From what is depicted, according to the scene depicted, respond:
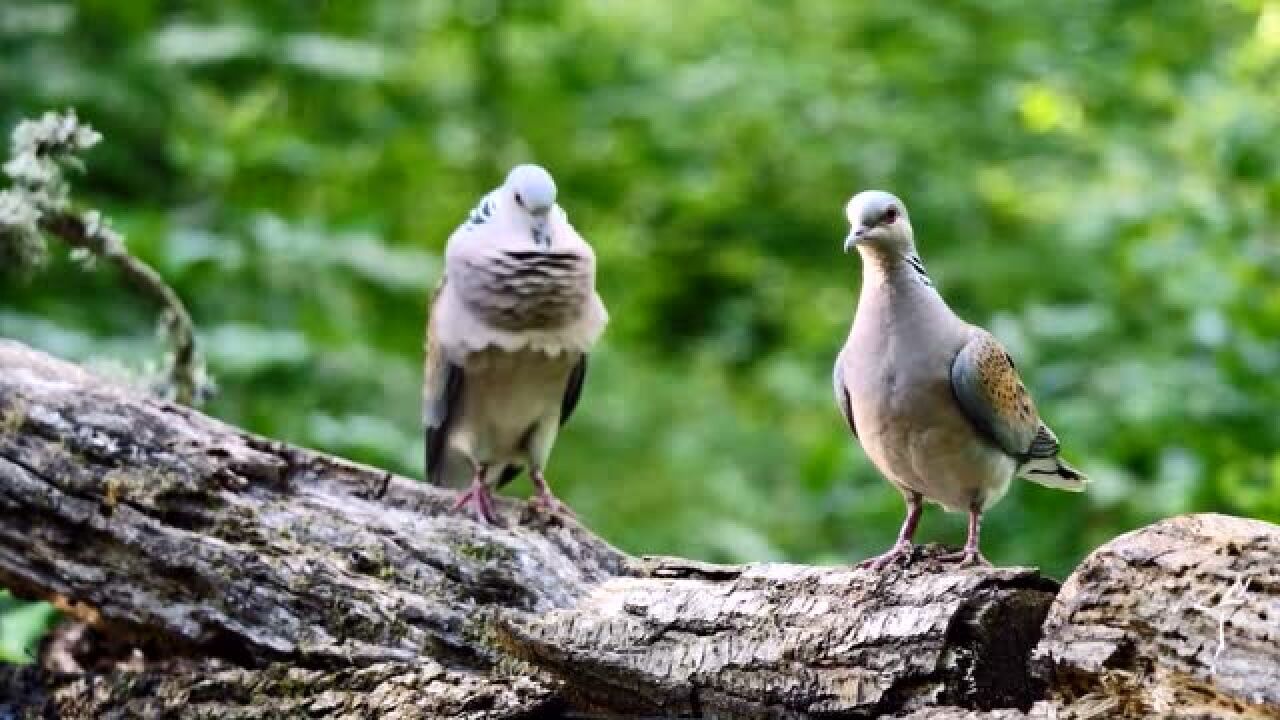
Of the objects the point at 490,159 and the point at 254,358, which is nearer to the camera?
the point at 254,358

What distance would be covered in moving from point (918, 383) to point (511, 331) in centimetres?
95

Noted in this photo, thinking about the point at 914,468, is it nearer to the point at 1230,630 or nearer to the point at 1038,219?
the point at 1230,630

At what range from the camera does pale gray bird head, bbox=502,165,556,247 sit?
2.89 meters

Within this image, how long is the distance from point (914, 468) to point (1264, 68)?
3184 millimetres

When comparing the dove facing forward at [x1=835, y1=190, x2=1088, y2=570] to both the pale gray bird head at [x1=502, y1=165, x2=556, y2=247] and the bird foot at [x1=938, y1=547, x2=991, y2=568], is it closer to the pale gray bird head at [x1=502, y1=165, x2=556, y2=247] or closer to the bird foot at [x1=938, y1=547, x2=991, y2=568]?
the bird foot at [x1=938, y1=547, x2=991, y2=568]

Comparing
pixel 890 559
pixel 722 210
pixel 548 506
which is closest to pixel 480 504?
pixel 548 506

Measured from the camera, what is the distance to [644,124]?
583cm

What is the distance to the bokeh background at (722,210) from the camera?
4242mm

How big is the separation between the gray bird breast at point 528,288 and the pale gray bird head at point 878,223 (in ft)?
2.41

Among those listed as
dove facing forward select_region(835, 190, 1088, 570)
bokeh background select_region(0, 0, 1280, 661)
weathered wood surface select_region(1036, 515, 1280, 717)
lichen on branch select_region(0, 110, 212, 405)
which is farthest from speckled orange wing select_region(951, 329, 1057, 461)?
lichen on branch select_region(0, 110, 212, 405)

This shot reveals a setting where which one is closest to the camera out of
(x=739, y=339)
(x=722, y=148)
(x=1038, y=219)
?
(x=1038, y=219)

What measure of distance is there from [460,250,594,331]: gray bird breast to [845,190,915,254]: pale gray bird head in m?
0.73

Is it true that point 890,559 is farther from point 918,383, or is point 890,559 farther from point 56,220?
point 56,220

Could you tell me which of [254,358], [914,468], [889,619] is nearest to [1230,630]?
[889,619]
